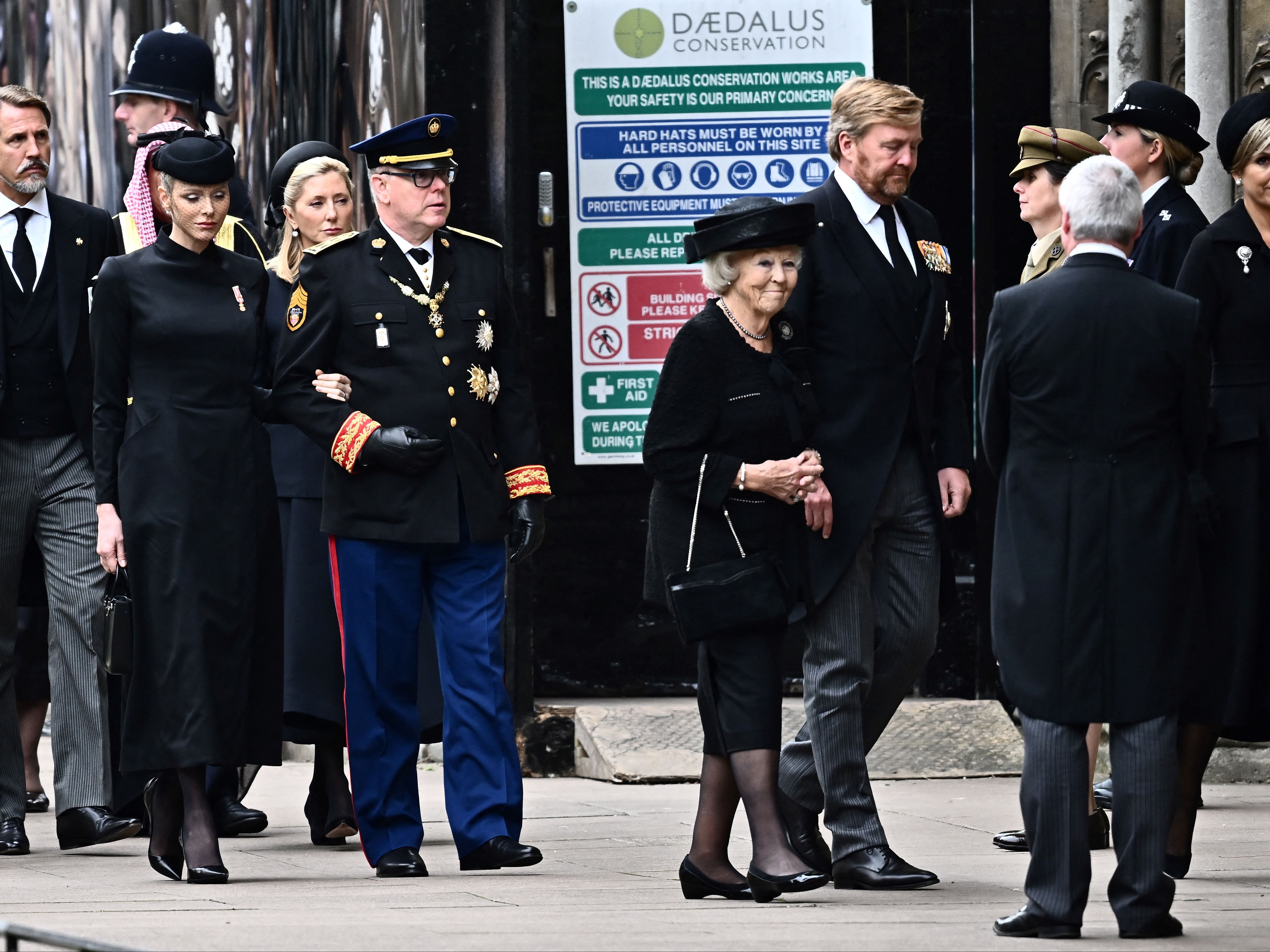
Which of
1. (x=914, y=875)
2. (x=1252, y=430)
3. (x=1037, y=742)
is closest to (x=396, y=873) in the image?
(x=914, y=875)

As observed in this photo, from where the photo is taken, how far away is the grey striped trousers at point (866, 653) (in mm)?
6117

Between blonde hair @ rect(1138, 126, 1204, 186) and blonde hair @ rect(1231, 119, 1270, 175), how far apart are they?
0.58 m

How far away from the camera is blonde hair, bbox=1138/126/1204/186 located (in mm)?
6906

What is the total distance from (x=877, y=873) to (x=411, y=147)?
230cm

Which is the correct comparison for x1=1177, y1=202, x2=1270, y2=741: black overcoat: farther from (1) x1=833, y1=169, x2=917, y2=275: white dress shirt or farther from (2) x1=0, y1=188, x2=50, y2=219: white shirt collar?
(2) x1=0, y1=188, x2=50, y2=219: white shirt collar

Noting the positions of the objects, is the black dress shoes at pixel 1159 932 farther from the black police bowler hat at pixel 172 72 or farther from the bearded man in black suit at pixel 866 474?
the black police bowler hat at pixel 172 72

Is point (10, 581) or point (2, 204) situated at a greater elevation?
point (2, 204)

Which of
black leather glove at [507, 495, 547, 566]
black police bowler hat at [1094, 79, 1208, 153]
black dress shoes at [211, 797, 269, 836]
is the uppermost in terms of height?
black police bowler hat at [1094, 79, 1208, 153]

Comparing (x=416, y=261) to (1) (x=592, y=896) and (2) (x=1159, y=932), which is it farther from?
(2) (x=1159, y=932)

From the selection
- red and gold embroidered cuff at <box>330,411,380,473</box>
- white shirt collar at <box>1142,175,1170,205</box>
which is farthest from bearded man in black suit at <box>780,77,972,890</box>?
red and gold embroidered cuff at <box>330,411,380,473</box>

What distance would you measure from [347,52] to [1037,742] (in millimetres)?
5383

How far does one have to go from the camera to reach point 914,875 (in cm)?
604

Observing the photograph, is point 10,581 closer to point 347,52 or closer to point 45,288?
point 45,288

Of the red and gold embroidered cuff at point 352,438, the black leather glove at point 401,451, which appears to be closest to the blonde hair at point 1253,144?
the black leather glove at point 401,451
